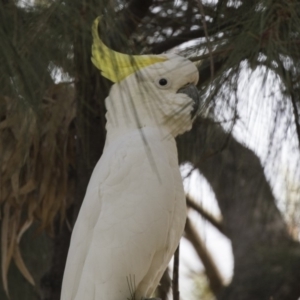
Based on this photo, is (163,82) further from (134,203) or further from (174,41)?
(174,41)

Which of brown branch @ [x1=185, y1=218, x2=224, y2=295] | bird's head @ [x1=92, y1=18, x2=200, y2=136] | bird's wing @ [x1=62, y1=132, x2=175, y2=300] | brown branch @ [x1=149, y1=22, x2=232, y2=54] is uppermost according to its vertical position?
brown branch @ [x1=149, y1=22, x2=232, y2=54]

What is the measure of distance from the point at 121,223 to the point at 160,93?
0.32m

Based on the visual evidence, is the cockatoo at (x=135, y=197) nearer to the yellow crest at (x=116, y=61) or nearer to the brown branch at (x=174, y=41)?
the yellow crest at (x=116, y=61)

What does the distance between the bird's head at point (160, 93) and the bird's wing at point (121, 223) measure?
0.06m

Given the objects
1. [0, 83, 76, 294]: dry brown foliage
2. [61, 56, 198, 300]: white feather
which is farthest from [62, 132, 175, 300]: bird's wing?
[0, 83, 76, 294]: dry brown foliage

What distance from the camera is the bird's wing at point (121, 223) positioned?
178 centimetres

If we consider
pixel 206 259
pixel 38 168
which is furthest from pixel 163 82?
pixel 206 259

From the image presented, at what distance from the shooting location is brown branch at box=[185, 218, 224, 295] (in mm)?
2682

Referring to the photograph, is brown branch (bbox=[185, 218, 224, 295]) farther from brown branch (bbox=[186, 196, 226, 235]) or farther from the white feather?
the white feather

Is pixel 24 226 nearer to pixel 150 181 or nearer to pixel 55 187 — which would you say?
pixel 55 187

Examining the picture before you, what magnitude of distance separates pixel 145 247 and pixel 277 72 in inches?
20.3

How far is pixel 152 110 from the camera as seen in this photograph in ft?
6.20

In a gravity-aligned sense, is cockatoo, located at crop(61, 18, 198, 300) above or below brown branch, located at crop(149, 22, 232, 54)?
below

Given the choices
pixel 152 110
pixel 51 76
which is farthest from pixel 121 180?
pixel 51 76
